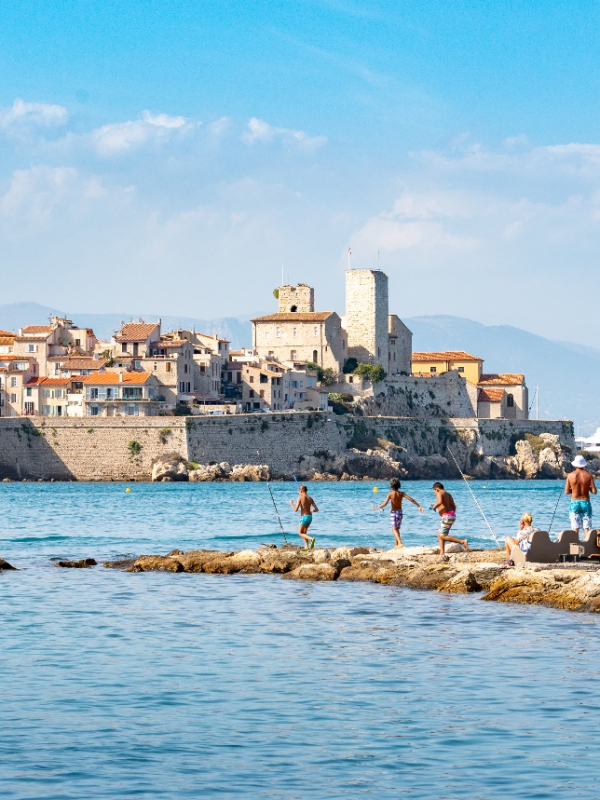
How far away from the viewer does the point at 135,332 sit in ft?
313

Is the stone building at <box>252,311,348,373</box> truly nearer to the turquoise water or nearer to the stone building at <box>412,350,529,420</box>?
the stone building at <box>412,350,529,420</box>

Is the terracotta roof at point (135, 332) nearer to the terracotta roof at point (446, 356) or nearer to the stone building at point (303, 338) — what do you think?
the stone building at point (303, 338)

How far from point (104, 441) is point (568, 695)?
236 feet

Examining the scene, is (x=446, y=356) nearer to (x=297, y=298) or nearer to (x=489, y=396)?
(x=489, y=396)

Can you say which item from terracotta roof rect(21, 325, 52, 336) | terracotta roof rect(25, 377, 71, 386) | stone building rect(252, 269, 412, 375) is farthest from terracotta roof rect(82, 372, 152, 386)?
stone building rect(252, 269, 412, 375)

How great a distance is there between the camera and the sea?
11.5 meters

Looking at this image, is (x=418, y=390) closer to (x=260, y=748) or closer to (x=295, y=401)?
(x=295, y=401)

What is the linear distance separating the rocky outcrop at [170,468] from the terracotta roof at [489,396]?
34839 millimetres

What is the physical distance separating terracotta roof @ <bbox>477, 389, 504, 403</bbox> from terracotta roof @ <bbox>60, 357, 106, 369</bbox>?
108 feet

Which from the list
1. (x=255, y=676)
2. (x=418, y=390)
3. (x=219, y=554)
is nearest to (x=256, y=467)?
(x=418, y=390)

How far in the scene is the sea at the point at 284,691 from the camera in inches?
453

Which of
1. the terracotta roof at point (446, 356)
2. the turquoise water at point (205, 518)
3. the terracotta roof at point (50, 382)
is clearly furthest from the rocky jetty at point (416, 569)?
the terracotta roof at point (446, 356)

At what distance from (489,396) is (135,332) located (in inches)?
1227

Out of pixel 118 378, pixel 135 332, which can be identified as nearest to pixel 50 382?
pixel 118 378
